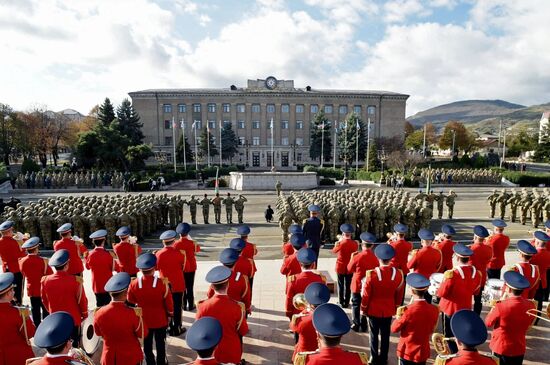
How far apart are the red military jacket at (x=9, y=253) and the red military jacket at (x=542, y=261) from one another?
35.3ft

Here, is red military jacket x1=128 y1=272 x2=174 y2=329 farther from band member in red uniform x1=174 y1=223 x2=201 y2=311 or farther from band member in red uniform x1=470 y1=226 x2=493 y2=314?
band member in red uniform x1=470 y1=226 x2=493 y2=314

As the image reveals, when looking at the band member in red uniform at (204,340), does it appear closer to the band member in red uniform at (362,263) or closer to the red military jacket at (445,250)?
the band member in red uniform at (362,263)

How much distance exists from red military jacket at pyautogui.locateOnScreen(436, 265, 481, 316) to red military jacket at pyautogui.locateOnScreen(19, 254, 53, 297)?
23.1ft

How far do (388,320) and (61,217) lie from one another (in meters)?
12.3

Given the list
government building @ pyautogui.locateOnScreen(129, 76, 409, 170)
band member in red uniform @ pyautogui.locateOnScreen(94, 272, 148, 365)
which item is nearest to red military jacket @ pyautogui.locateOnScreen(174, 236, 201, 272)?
band member in red uniform @ pyautogui.locateOnScreen(94, 272, 148, 365)

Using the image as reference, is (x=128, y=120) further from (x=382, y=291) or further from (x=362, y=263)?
(x=382, y=291)

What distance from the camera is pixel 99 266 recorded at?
678 centimetres

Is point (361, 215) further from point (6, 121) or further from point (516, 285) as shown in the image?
point (6, 121)

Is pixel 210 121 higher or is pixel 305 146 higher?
pixel 210 121

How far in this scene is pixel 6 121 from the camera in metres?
55.8

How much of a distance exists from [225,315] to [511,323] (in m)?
3.62

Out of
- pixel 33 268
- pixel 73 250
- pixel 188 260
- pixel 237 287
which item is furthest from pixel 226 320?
pixel 73 250

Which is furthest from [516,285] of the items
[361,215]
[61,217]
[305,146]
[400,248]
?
[305,146]

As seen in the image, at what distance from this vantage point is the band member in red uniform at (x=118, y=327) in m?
4.26
